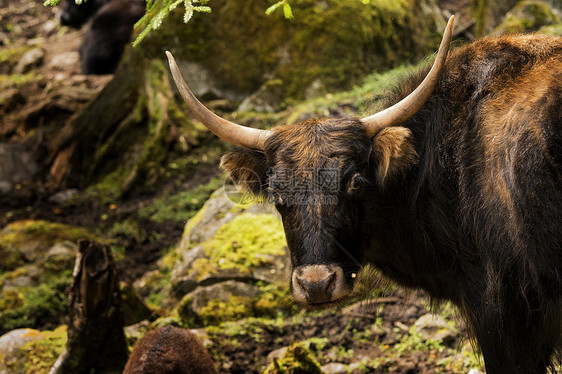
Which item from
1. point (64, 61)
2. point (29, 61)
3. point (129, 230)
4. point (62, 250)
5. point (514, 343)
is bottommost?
point (129, 230)

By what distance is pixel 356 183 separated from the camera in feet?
13.1

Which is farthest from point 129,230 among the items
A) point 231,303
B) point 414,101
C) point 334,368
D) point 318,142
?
point 414,101

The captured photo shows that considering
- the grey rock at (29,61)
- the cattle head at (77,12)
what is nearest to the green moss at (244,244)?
the grey rock at (29,61)

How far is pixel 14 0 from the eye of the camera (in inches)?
734

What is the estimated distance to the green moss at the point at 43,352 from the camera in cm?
541

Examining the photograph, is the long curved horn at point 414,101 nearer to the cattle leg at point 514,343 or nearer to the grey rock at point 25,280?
the cattle leg at point 514,343

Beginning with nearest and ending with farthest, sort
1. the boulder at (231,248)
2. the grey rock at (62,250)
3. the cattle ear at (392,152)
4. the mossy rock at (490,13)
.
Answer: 1. the cattle ear at (392,152)
2. the boulder at (231,248)
3. the grey rock at (62,250)
4. the mossy rock at (490,13)

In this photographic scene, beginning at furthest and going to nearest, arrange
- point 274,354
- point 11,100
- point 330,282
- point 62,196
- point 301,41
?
point 11,100 → point 301,41 → point 62,196 → point 274,354 → point 330,282

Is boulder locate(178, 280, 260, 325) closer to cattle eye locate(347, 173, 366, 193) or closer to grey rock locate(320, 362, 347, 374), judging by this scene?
grey rock locate(320, 362, 347, 374)

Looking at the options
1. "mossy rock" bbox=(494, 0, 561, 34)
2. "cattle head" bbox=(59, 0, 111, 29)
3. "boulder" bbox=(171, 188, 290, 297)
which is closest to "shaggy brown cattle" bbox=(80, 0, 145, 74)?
"cattle head" bbox=(59, 0, 111, 29)

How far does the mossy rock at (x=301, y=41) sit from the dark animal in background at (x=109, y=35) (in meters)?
3.44

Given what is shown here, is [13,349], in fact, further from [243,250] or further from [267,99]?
[267,99]

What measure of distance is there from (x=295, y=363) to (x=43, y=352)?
7.87 feet

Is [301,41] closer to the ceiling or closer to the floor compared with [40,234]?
closer to the ceiling
